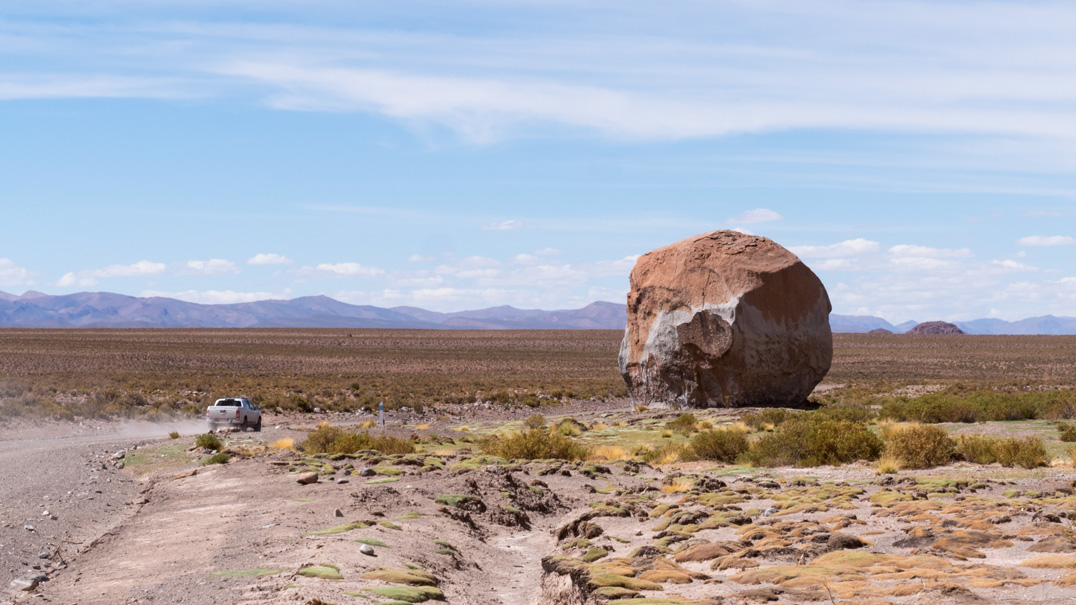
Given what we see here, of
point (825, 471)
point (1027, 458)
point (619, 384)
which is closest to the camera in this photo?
point (1027, 458)

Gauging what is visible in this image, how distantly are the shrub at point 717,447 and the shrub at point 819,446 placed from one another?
0.83m

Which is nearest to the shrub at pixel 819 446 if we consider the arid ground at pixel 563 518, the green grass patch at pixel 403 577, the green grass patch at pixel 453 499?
the arid ground at pixel 563 518

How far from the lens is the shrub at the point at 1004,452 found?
16.0m

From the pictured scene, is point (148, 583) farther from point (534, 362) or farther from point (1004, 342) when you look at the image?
point (1004, 342)

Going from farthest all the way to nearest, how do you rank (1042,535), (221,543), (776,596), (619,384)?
(619,384) → (221,543) → (1042,535) → (776,596)

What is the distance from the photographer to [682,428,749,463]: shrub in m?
19.7

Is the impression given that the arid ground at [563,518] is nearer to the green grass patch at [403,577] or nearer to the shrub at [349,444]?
the green grass patch at [403,577]

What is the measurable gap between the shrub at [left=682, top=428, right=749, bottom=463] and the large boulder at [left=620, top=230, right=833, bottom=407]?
7.51 metres

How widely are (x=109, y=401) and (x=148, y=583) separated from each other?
100 feet

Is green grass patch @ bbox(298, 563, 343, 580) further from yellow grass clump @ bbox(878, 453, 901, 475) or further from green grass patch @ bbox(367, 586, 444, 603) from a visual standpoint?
yellow grass clump @ bbox(878, 453, 901, 475)

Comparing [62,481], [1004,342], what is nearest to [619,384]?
[62,481]

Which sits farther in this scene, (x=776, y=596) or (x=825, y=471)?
(x=825, y=471)

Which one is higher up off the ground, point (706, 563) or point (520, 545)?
point (706, 563)

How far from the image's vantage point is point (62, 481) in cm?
1620
